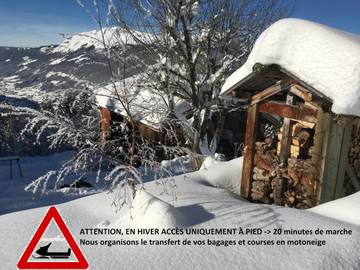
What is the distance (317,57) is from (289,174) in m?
2.03

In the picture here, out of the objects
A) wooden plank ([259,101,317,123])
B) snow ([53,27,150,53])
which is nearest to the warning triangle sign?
snow ([53,27,150,53])

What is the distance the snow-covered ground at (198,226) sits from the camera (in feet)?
9.22

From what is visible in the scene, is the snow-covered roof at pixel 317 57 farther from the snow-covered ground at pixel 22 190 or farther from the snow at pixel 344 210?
the snow-covered ground at pixel 22 190

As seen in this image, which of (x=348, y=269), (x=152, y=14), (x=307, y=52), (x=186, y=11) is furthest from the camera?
(x=152, y=14)

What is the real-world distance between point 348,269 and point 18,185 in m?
14.2

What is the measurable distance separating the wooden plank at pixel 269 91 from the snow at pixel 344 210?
1.85 m

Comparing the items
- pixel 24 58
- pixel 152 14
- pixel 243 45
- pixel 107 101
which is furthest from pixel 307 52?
A: pixel 24 58

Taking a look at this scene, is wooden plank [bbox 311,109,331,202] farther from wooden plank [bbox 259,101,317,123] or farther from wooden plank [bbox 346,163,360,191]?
wooden plank [bbox 346,163,360,191]

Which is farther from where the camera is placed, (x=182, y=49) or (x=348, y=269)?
(x=182, y=49)

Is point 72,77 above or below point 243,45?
below

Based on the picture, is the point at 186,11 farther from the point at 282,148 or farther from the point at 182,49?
the point at 282,148

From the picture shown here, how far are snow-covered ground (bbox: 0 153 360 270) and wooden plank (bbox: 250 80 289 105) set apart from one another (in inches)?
68.3

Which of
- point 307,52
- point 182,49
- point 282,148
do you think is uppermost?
point 182,49

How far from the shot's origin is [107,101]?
15.5 metres
